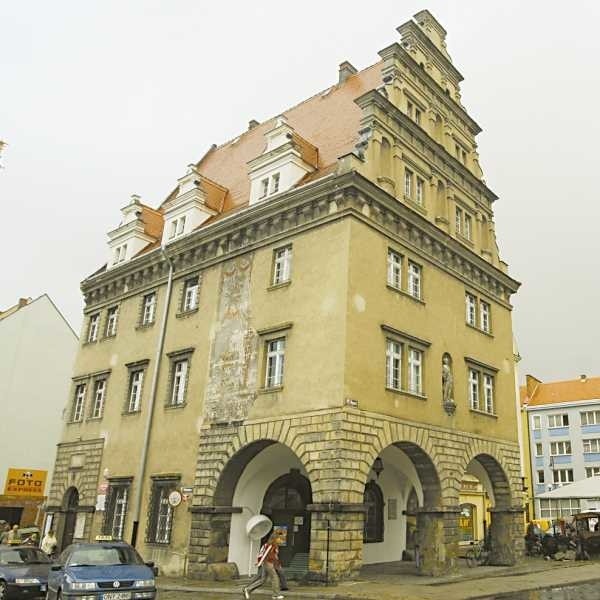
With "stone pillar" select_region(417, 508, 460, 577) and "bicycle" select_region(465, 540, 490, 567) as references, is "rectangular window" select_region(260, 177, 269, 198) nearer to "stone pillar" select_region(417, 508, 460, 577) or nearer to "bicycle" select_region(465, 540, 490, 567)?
"stone pillar" select_region(417, 508, 460, 577)

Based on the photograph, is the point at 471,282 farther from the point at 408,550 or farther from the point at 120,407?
the point at 120,407

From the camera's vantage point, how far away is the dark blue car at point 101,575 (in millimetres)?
12266

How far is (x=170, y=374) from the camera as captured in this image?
79.3 feet

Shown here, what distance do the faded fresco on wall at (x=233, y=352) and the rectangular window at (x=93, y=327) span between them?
9223 millimetres

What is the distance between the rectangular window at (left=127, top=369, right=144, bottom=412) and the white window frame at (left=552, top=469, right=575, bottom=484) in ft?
158

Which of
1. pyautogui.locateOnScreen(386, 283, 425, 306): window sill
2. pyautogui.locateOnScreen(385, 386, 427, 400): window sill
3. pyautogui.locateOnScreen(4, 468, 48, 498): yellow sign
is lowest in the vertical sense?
pyautogui.locateOnScreen(4, 468, 48, 498): yellow sign

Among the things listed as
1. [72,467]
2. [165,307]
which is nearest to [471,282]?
[165,307]

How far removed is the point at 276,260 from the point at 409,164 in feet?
20.2

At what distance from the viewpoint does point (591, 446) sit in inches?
2306

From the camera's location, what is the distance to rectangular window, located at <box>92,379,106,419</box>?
27.3m

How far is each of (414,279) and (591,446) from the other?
149 ft

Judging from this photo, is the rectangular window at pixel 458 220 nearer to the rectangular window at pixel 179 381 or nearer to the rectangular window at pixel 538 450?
the rectangular window at pixel 179 381

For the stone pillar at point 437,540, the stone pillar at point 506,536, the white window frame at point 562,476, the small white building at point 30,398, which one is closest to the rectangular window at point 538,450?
the white window frame at point 562,476

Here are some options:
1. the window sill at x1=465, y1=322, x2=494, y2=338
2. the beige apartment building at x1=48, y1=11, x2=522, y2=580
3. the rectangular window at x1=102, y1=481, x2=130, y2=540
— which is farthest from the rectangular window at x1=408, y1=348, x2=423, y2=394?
the rectangular window at x1=102, y1=481, x2=130, y2=540
